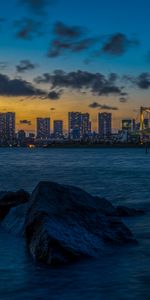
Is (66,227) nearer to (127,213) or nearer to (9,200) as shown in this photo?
(9,200)

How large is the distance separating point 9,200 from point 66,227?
616 centimetres

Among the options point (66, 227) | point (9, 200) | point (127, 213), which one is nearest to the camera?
point (66, 227)

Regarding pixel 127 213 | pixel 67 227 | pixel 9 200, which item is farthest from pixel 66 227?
pixel 127 213

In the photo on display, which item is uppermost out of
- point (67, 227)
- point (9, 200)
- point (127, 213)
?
point (67, 227)

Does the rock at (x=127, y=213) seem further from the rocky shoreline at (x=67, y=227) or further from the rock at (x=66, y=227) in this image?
the rock at (x=66, y=227)

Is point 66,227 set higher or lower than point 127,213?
higher

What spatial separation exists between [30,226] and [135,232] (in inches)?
156

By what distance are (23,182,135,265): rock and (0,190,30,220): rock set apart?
4002 mm

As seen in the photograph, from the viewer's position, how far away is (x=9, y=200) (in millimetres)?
16641

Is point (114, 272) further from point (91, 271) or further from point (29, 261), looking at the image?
point (29, 261)

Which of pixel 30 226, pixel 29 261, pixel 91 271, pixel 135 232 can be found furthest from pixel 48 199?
pixel 135 232

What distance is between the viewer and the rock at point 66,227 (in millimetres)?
10312

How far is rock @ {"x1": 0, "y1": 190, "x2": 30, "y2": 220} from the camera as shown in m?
16.1

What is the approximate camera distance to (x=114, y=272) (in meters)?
9.79
